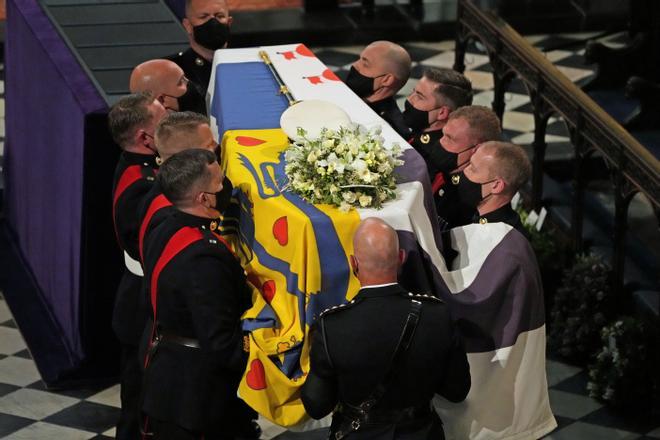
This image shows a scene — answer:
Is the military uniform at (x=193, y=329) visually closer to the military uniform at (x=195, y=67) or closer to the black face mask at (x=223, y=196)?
the black face mask at (x=223, y=196)

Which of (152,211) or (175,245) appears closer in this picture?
(175,245)

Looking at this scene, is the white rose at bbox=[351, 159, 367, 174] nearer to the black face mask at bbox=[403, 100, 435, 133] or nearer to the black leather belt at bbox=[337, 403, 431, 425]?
the black leather belt at bbox=[337, 403, 431, 425]

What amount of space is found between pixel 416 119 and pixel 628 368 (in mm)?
1742

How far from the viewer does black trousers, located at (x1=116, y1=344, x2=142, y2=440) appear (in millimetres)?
6255

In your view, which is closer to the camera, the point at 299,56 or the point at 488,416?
the point at 488,416

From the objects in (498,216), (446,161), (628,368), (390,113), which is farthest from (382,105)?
(628,368)

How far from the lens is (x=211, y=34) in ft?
23.2

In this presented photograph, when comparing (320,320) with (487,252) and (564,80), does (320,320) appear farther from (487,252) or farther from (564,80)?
(564,80)

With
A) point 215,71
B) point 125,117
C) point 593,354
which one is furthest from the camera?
point 593,354

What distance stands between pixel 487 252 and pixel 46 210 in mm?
3076

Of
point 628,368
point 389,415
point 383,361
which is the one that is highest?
point 383,361

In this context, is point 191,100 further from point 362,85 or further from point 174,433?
point 174,433

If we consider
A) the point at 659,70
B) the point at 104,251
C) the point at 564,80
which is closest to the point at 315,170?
the point at 104,251

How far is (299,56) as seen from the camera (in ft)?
21.9
